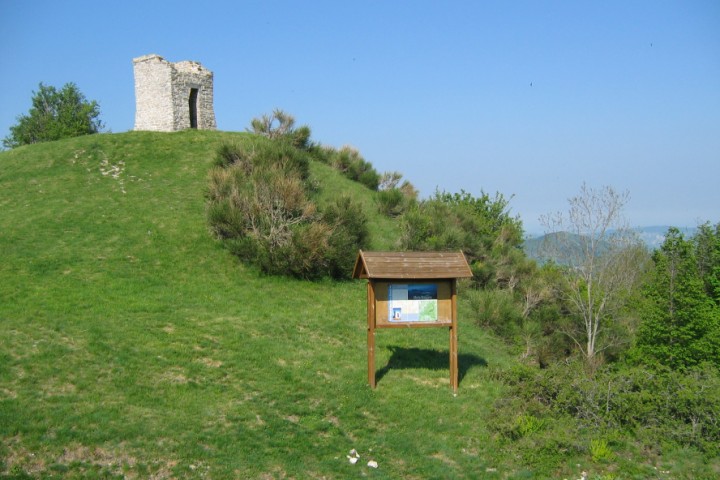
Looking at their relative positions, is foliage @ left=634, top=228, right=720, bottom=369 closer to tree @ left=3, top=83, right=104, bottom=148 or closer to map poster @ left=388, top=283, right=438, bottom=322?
map poster @ left=388, top=283, right=438, bottom=322

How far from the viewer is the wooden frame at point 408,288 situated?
12.3m

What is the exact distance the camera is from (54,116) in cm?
5619

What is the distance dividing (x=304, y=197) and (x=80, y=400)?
1355cm

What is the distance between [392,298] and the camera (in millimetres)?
12406

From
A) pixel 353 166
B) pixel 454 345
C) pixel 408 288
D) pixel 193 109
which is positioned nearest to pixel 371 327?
pixel 408 288

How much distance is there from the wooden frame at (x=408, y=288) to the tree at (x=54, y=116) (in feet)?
161

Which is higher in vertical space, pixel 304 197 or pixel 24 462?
pixel 304 197

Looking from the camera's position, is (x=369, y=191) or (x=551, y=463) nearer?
(x=551, y=463)

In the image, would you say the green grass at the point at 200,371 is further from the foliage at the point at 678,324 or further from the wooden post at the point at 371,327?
the foliage at the point at 678,324

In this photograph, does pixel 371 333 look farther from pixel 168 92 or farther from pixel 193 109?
pixel 193 109

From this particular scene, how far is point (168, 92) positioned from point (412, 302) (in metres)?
24.1

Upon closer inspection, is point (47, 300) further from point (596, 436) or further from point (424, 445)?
point (596, 436)

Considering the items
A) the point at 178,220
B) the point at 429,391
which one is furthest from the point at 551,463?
the point at 178,220

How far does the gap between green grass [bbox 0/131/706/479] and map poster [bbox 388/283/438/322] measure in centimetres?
158
